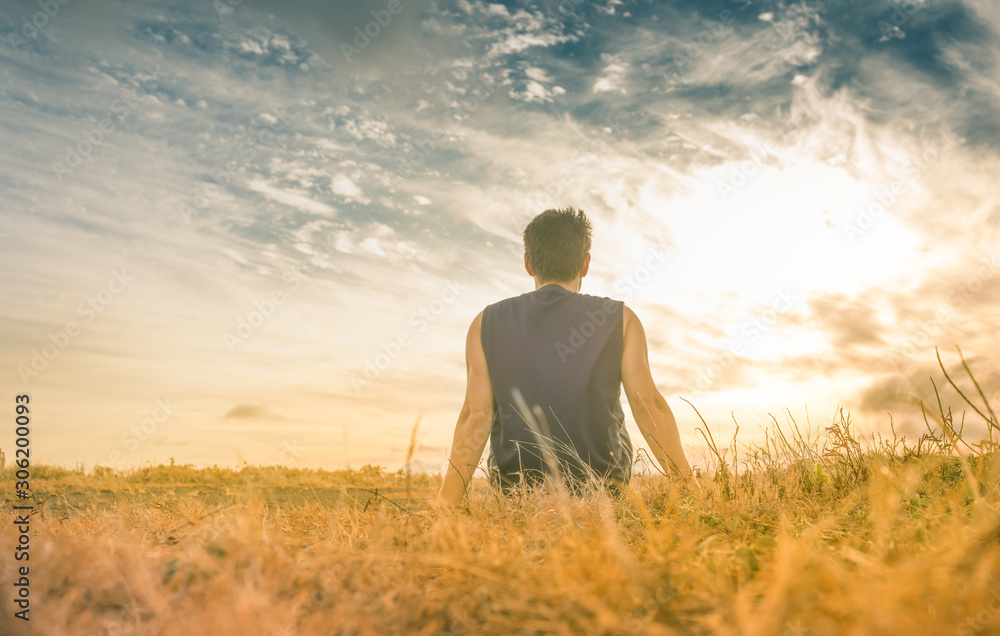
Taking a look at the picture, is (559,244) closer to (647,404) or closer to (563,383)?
(563,383)

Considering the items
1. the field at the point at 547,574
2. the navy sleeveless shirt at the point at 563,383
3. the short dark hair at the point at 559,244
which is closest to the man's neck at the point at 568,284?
the short dark hair at the point at 559,244

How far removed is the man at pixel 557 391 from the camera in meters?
4.00

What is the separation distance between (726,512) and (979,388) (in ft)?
4.48

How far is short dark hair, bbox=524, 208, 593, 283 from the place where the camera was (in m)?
4.59

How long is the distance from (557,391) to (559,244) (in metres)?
1.24

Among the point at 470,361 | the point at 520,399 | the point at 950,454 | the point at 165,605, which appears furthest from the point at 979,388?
the point at 165,605

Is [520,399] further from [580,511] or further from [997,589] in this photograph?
[997,589]

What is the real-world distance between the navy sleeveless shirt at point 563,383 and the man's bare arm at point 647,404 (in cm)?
8

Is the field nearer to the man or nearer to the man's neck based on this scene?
the man

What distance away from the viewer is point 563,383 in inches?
162

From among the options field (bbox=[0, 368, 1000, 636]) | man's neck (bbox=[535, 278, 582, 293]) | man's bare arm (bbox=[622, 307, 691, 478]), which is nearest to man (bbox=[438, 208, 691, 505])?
man's bare arm (bbox=[622, 307, 691, 478])

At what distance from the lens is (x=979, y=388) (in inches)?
106

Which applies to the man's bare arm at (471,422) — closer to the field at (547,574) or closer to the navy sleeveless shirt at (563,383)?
the navy sleeveless shirt at (563,383)

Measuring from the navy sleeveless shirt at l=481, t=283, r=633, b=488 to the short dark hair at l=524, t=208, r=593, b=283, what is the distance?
1.07 feet
